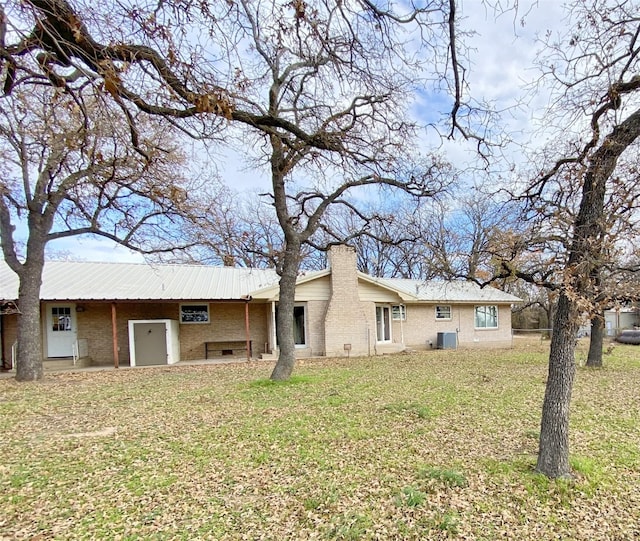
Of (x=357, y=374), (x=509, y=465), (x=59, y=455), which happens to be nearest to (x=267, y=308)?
(x=357, y=374)

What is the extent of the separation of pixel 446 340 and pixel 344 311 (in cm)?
684

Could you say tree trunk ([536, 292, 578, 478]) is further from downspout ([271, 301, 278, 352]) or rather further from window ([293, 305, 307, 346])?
downspout ([271, 301, 278, 352])

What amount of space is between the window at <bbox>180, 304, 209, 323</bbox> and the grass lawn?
8.23m

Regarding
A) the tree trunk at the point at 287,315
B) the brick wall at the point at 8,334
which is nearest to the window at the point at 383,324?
the tree trunk at the point at 287,315

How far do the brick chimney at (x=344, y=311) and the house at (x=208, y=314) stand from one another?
0.15ft

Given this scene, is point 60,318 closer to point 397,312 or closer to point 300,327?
point 300,327

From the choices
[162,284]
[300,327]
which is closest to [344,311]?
[300,327]

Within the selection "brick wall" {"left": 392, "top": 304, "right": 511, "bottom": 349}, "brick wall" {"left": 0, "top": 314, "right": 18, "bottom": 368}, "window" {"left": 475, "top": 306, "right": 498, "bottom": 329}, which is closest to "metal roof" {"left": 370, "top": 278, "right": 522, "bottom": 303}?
"brick wall" {"left": 392, "top": 304, "right": 511, "bottom": 349}

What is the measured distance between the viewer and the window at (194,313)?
17575mm

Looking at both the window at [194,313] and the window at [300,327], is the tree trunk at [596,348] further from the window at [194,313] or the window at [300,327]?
the window at [194,313]

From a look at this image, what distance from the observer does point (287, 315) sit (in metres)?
10.6

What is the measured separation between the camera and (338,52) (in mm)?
4074

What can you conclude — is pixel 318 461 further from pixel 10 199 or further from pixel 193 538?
pixel 10 199

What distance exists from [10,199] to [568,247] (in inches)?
542
